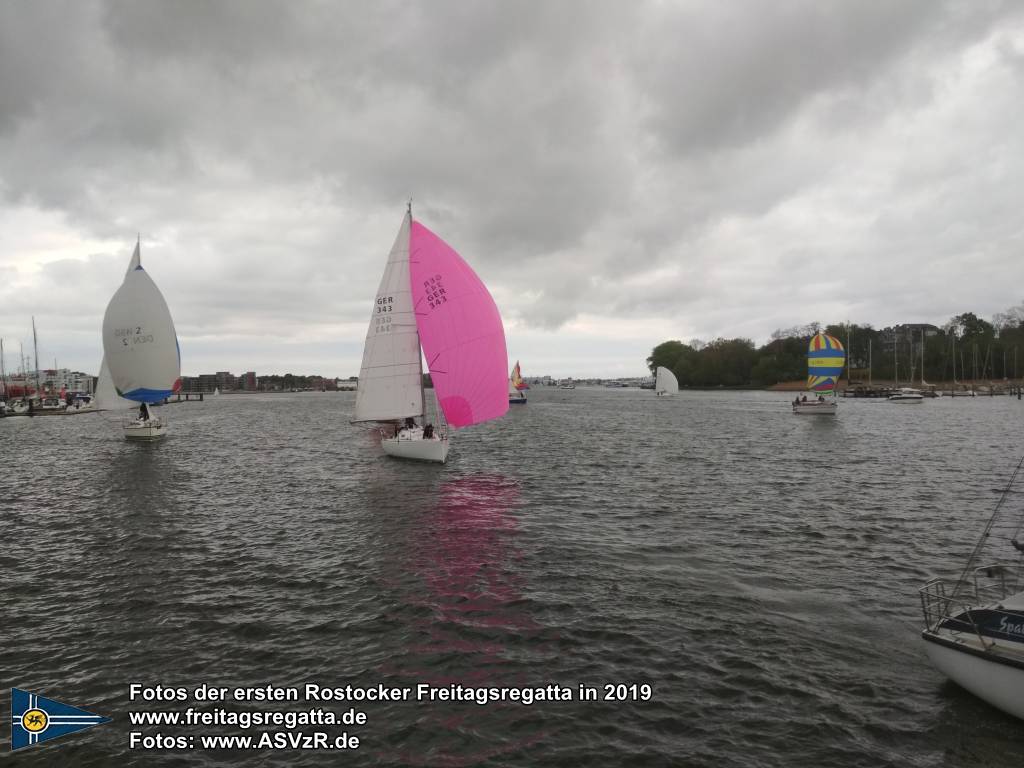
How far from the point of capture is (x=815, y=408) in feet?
236

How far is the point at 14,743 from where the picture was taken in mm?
7871

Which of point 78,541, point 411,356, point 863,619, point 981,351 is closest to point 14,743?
point 78,541

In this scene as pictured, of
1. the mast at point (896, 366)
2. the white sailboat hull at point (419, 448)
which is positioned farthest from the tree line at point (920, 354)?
the white sailboat hull at point (419, 448)

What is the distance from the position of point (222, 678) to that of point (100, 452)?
40157 mm

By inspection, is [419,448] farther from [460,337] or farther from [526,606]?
[526,606]

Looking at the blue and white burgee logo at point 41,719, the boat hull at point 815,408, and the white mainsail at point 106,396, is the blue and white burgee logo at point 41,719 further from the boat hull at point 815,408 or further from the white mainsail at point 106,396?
the boat hull at point 815,408

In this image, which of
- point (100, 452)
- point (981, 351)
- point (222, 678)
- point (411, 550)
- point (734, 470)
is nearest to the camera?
point (222, 678)

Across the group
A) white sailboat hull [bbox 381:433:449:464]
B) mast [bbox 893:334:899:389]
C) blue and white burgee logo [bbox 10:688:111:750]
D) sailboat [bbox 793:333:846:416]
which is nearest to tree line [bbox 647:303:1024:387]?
mast [bbox 893:334:899:389]

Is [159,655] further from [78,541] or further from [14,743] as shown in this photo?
[78,541]

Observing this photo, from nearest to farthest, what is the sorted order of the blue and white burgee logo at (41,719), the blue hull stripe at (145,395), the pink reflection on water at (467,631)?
the pink reflection on water at (467,631) → the blue and white burgee logo at (41,719) → the blue hull stripe at (145,395)

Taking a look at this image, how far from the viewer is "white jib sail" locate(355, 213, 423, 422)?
32281 millimetres

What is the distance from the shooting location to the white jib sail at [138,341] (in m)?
47.0

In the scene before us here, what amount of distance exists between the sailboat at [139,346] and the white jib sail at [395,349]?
2566 cm

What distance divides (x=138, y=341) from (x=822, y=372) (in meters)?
79.5
